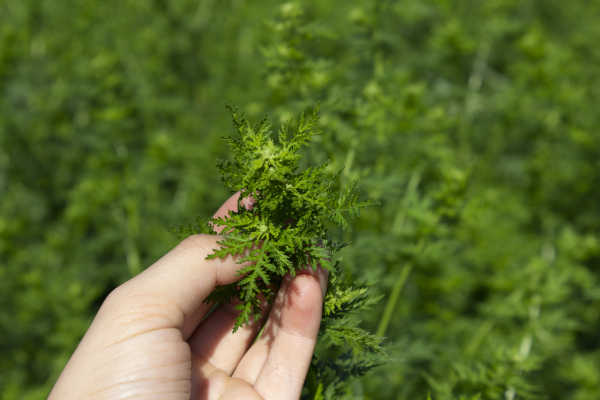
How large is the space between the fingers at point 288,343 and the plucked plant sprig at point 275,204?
0.40 feet

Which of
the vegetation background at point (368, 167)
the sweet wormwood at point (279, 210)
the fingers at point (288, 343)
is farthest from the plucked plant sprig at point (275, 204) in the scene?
the vegetation background at point (368, 167)

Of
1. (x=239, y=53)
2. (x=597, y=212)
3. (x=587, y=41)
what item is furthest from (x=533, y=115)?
(x=239, y=53)

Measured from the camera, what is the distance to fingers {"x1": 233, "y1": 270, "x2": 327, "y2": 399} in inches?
65.0

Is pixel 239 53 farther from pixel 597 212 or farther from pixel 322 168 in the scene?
pixel 322 168

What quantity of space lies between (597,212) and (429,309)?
93.8 inches

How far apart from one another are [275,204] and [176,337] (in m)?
0.68

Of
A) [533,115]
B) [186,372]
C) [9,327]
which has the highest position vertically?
[186,372]

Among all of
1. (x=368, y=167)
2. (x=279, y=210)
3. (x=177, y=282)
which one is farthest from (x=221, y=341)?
(x=368, y=167)

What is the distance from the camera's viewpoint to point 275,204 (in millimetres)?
1475

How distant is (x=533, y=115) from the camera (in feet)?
16.2

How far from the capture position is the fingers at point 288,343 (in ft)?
5.41

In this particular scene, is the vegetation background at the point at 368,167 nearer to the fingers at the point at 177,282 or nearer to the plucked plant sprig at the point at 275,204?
the plucked plant sprig at the point at 275,204

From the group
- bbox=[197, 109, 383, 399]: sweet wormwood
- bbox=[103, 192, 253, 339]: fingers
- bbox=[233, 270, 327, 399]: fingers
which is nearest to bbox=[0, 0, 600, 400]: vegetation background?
bbox=[233, 270, 327, 399]: fingers

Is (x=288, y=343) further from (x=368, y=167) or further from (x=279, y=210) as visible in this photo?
(x=368, y=167)
